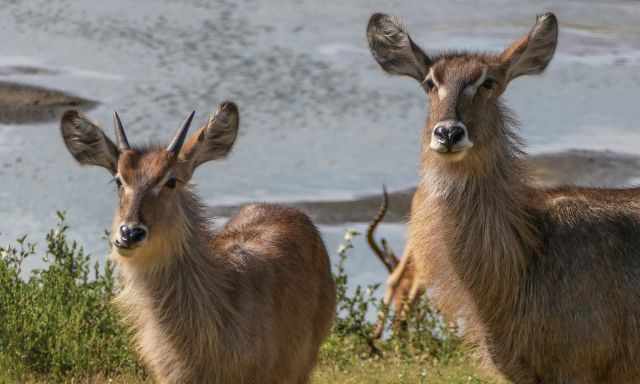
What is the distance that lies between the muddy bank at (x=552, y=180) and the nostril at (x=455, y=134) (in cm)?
749

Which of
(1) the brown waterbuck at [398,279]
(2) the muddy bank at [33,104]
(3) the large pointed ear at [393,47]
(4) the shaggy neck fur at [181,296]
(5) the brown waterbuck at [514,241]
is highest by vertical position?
(3) the large pointed ear at [393,47]

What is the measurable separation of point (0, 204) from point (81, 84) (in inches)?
148

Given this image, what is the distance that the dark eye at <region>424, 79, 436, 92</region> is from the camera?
855cm

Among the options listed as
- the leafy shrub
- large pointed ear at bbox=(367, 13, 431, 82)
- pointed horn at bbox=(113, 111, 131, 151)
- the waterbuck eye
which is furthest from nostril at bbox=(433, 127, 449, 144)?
the leafy shrub

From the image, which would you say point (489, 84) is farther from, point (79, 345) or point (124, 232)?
point (79, 345)

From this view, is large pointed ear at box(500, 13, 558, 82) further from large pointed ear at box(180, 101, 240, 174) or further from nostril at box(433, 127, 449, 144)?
large pointed ear at box(180, 101, 240, 174)

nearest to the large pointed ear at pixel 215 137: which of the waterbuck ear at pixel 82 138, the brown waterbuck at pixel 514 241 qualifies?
the waterbuck ear at pixel 82 138

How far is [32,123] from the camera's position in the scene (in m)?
18.0

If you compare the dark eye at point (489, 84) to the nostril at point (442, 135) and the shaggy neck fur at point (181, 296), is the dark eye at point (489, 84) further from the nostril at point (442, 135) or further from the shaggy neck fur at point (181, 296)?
the shaggy neck fur at point (181, 296)

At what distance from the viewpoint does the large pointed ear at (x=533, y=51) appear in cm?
874

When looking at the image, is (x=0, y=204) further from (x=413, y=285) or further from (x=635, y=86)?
(x=635, y=86)

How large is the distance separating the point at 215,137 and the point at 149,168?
26.2 inches

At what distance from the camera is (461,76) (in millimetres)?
8414

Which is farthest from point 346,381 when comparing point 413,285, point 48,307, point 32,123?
point 32,123
